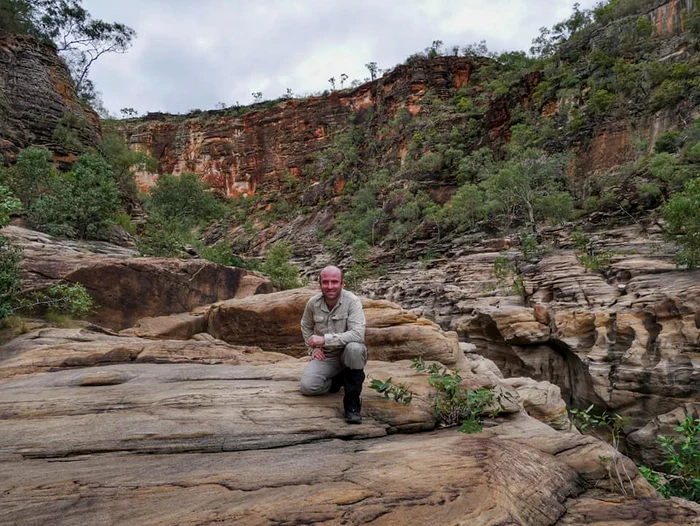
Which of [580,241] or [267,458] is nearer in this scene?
[267,458]

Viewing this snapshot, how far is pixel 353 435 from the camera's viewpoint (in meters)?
3.38

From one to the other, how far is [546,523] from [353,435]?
152 cm

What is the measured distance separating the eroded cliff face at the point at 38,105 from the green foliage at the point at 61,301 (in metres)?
11.6

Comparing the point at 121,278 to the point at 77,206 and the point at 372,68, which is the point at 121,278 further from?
the point at 372,68

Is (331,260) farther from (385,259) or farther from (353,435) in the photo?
(353,435)

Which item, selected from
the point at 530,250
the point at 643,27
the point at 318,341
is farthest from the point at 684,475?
the point at 643,27

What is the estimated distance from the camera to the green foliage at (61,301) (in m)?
6.33

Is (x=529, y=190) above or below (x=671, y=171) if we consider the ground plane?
A: above

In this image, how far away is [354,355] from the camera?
3432mm

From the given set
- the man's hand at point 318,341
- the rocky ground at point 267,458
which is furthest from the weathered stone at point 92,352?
the man's hand at point 318,341

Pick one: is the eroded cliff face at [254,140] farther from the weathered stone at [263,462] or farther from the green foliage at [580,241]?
the weathered stone at [263,462]

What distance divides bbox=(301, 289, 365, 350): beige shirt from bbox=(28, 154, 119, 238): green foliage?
31.9ft

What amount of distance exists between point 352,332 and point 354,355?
0.66 ft

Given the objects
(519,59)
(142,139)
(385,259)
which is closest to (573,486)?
(385,259)
